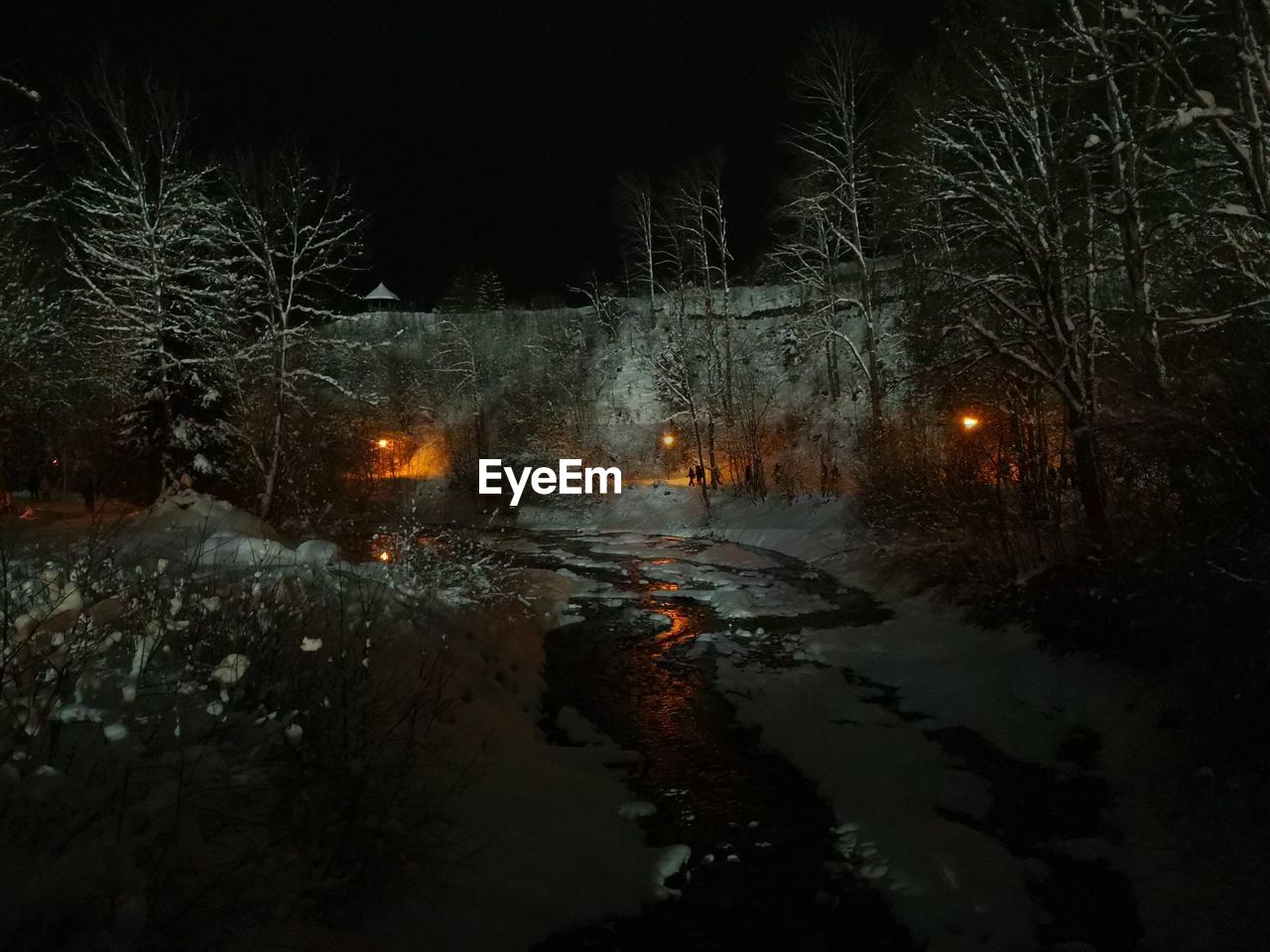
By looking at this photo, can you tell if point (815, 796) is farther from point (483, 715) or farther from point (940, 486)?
point (940, 486)

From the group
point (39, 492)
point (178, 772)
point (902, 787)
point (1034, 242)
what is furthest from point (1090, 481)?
point (39, 492)

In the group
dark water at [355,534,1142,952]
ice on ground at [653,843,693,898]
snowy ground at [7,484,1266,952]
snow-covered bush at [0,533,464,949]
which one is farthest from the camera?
ice on ground at [653,843,693,898]

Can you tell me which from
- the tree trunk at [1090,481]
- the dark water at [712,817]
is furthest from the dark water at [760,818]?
the tree trunk at [1090,481]

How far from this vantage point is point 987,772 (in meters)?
7.13

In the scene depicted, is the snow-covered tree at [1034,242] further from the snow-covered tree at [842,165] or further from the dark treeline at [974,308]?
the snow-covered tree at [842,165]

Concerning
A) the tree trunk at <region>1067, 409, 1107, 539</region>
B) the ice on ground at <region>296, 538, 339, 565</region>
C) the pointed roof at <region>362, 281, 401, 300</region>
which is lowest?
the ice on ground at <region>296, 538, 339, 565</region>

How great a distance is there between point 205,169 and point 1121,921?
20.0m

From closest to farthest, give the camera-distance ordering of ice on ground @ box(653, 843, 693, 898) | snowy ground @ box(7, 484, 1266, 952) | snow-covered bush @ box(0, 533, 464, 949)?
snow-covered bush @ box(0, 533, 464, 949)
snowy ground @ box(7, 484, 1266, 952)
ice on ground @ box(653, 843, 693, 898)

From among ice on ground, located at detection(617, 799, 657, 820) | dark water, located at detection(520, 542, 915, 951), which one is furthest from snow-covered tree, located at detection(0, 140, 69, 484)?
ice on ground, located at detection(617, 799, 657, 820)

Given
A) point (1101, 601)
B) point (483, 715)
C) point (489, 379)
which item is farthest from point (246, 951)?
point (489, 379)

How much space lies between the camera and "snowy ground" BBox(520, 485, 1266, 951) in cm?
494

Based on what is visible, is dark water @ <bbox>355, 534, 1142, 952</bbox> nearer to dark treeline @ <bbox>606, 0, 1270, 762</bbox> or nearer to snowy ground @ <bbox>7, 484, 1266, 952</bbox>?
snowy ground @ <bbox>7, 484, 1266, 952</bbox>

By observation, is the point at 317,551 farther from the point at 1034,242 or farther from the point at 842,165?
the point at 842,165

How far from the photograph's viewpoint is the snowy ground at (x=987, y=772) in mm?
4938
